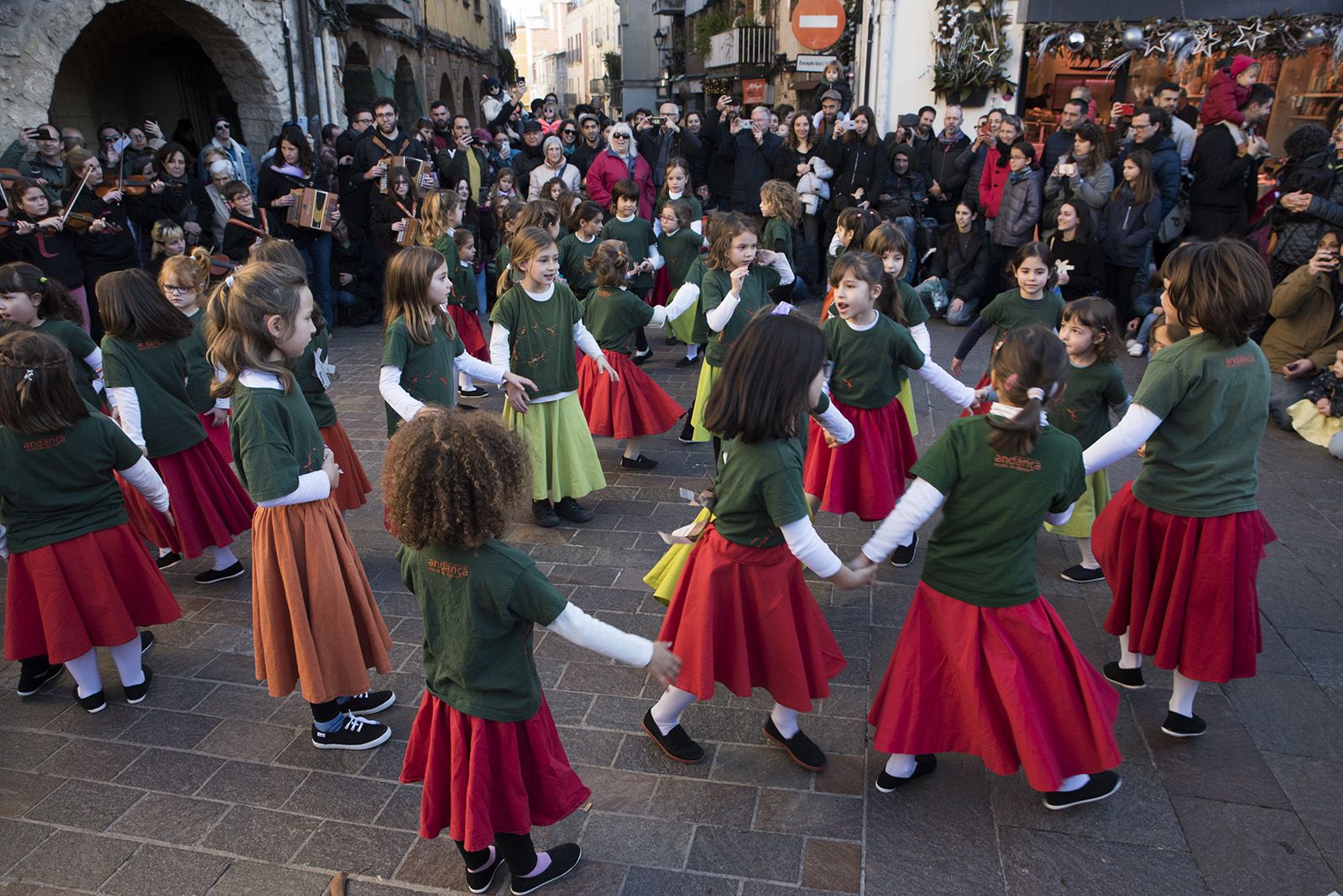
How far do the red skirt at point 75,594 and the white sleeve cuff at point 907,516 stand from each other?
2.94 m

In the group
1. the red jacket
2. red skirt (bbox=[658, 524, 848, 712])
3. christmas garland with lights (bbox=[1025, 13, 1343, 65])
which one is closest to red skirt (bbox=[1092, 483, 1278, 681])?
red skirt (bbox=[658, 524, 848, 712])

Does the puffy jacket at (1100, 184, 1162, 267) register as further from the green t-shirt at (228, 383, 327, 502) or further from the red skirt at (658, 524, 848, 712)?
the green t-shirt at (228, 383, 327, 502)

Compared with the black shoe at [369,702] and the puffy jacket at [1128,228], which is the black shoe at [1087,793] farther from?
the puffy jacket at [1128,228]

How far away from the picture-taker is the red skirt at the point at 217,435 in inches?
195

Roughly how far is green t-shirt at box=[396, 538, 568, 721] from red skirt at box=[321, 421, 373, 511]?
2615 millimetres

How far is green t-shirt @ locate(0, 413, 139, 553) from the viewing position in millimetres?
3486

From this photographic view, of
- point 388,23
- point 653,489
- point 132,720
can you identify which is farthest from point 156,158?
point 388,23

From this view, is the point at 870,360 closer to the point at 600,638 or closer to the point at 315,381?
the point at 600,638

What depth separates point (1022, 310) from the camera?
5.14 m

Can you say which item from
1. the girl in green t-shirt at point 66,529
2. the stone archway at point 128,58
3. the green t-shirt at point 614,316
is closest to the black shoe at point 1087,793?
the girl in green t-shirt at point 66,529

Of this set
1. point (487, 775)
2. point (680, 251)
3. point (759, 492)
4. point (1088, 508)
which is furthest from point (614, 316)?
point (487, 775)

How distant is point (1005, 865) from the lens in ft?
9.42

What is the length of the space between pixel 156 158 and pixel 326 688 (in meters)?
7.99

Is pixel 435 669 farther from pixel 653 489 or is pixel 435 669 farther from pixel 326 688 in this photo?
pixel 653 489
